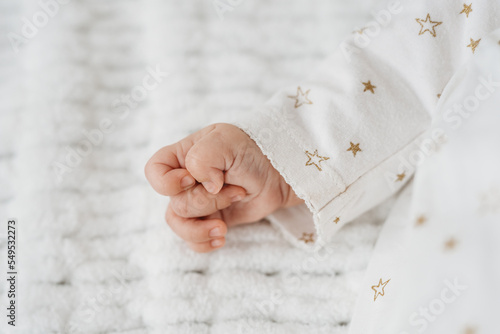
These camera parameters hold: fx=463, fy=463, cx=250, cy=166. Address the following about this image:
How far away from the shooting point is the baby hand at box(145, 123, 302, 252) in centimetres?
64

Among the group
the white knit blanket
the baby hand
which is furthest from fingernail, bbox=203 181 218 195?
the white knit blanket

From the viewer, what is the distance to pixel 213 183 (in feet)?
2.11

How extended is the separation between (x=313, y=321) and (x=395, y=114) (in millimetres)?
328

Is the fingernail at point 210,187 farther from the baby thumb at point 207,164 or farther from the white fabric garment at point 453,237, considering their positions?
the white fabric garment at point 453,237

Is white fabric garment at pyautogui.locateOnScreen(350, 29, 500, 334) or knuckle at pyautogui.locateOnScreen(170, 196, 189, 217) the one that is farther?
knuckle at pyautogui.locateOnScreen(170, 196, 189, 217)

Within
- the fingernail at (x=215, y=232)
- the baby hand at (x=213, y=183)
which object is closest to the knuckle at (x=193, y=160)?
the baby hand at (x=213, y=183)

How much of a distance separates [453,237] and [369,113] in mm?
213

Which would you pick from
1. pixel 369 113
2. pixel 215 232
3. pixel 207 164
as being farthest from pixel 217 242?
pixel 369 113

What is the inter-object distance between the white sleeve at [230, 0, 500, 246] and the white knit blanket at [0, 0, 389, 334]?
0.09 m

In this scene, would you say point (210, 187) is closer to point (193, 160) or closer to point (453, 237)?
point (193, 160)

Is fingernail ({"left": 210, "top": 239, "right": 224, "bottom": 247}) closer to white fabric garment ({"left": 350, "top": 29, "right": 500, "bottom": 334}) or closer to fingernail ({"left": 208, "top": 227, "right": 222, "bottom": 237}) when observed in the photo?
fingernail ({"left": 208, "top": 227, "right": 222, "bottom": 237})

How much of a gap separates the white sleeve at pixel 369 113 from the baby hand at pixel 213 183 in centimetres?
4

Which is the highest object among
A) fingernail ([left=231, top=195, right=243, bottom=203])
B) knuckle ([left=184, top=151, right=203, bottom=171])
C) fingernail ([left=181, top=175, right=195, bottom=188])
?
knuckle ([left=184, top=151, right=203, bottom=171])

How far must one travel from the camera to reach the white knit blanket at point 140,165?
2.20ft
